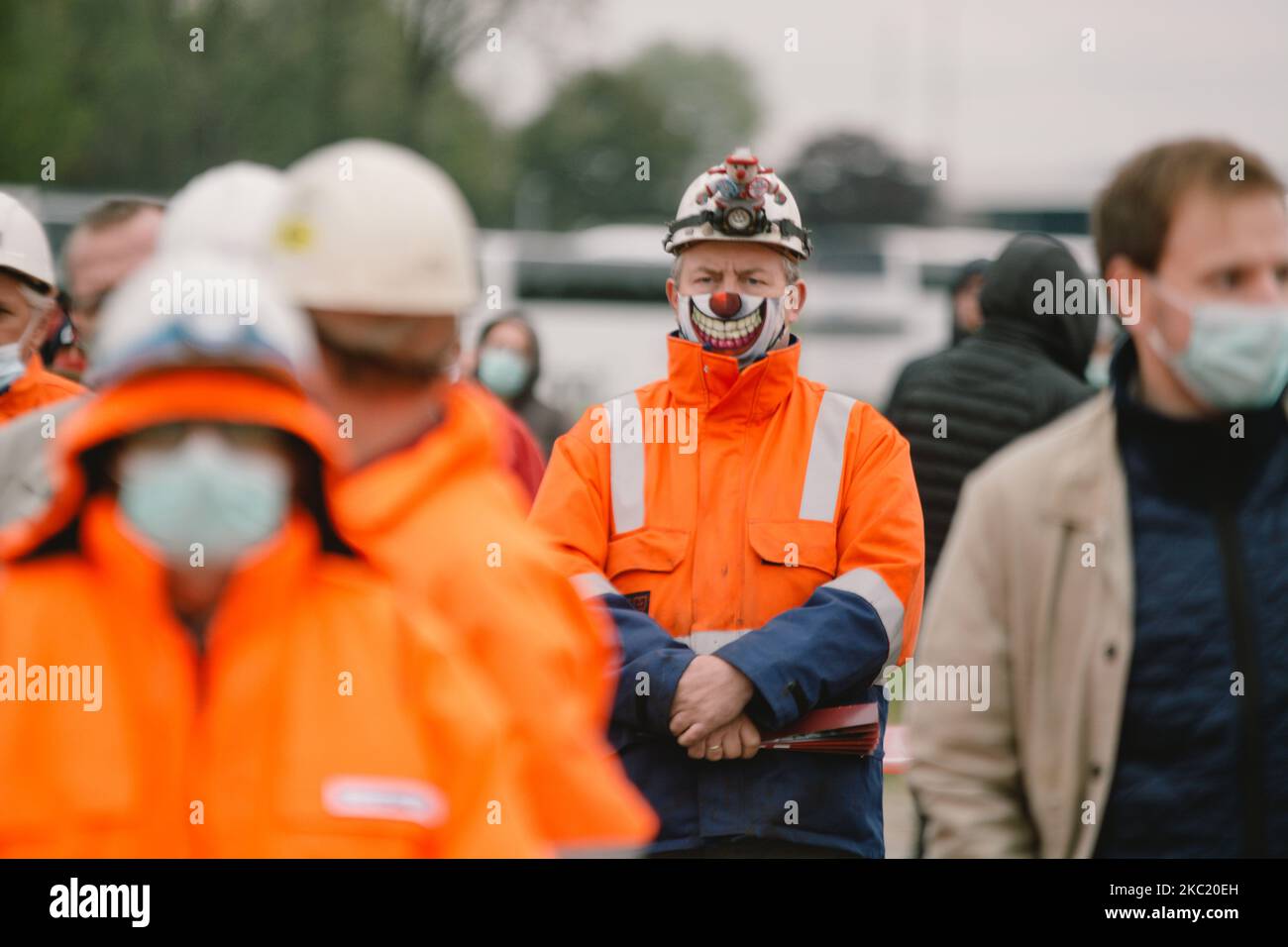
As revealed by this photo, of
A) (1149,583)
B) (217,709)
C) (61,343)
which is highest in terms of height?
(61,343)

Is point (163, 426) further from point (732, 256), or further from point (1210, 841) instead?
point (732, 256)

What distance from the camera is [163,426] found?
2424 mm

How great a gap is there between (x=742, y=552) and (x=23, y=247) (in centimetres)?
230

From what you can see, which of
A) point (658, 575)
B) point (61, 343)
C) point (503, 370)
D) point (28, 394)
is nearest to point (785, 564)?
point (658, 575)

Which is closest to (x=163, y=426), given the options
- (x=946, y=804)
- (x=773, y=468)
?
(x=946, y=804)

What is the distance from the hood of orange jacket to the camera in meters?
2.40

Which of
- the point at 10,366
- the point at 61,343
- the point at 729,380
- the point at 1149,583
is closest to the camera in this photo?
the point at 1149,583

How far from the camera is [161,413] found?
2.40 m

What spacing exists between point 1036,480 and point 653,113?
186ft

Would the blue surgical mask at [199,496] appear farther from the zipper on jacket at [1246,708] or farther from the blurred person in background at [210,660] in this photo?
the zipper on jacket at [1246,708]

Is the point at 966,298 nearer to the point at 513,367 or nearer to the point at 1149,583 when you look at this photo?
the point at 513,367

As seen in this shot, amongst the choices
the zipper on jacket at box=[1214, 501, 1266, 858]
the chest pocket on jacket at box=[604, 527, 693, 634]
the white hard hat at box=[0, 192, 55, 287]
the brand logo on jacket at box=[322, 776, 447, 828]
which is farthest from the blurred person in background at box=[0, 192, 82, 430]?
the zipper on jacket at box=[1214, 501, 1266, 858]

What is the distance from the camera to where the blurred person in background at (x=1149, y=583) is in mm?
3033

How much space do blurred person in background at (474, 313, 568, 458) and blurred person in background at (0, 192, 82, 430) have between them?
15.7 ft
